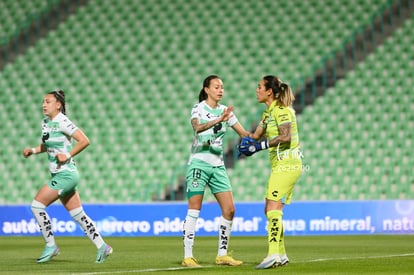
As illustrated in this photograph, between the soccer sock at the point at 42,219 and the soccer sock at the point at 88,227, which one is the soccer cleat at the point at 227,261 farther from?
the soccer sock at the point at 42,219

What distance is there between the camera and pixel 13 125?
77.3ft

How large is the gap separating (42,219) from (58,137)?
100 cm

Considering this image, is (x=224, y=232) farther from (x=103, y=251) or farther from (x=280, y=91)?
(x=280, y=91)

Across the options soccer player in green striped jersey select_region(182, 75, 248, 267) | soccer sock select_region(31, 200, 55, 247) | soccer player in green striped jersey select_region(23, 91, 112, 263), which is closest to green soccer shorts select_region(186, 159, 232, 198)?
soccer player in green striped jersey select_region(182, 75, 248, 267)

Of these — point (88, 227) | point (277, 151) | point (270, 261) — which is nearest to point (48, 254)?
point (88, 227)

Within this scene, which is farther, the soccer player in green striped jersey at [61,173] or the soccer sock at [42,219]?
the soccer sock at [42,219]

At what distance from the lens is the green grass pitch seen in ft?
33.4

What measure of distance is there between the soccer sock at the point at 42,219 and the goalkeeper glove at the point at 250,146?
257cm

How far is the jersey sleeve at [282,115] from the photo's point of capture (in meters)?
10.2

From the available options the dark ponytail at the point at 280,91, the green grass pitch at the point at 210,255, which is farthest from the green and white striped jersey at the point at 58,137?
the dark ponytail at the point at 280,91

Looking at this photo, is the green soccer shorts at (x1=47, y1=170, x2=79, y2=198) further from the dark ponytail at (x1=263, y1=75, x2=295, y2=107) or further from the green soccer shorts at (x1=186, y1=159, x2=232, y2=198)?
the dark ponytail at (x1=263, y1=75, x2=295, y2=107)

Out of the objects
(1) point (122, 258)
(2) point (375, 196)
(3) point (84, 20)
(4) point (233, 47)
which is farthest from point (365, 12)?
Answer: (1) point (122, 258)

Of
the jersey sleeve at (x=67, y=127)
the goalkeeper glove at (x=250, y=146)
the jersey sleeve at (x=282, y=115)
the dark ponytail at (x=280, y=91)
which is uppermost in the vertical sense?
the dark ponytail at (x=280, y=91)

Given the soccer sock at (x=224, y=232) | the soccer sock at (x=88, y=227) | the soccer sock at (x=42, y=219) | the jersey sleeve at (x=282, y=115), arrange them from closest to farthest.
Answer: the jersey sleeve at (x=282, y=115)
the soccer sock at (x=224, y=232)
the soccer sock at (x=88, y=227)
the soccer sock at (x=42, y=219)
